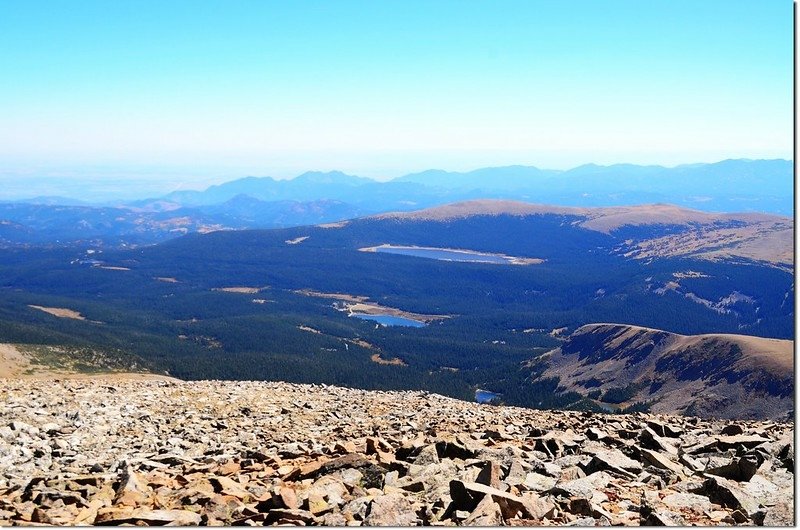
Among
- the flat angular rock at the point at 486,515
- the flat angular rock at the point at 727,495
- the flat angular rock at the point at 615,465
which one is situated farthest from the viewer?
the flat angular rock at the point at 615,465

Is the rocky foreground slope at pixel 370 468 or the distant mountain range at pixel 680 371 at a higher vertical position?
the rocky foreground slope at pixel 370 468

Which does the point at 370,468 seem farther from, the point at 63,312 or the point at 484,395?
the point at 63,312

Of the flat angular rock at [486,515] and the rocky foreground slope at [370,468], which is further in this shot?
the rocky foreground slope at [370,468]

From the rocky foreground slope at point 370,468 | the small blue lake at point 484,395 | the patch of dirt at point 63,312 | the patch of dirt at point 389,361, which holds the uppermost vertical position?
the rocky foreground slope at point 370,468

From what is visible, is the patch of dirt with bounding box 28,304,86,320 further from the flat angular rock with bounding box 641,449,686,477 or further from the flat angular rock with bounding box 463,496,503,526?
the flat angular rock with bounding box 463,496,503,526

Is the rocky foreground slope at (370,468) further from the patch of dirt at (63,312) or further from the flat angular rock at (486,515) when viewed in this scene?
the patch of dirt at (63,312)

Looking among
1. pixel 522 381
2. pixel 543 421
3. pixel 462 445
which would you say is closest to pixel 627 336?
pixel 522 381

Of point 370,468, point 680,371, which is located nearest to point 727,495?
point 370,468

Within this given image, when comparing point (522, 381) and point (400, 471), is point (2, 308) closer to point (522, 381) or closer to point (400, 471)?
point (522, 381)

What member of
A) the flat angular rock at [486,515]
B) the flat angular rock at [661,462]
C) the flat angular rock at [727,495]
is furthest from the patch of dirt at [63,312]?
the flat angular rock at [727,495]
